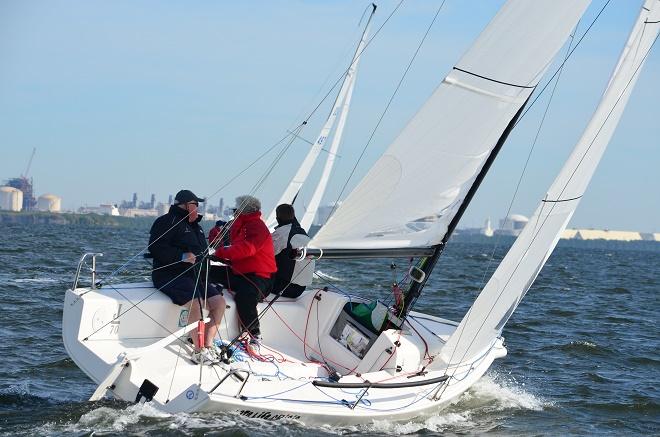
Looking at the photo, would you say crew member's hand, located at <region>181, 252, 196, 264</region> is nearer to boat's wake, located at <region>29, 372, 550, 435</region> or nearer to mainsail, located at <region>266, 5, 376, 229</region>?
boat's wake, located at <region>29, 372, 550, 435</region>

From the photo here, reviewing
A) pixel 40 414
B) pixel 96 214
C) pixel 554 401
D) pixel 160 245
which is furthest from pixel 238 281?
pixel 96 214

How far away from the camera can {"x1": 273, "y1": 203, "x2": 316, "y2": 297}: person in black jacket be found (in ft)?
24.4

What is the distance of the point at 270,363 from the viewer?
6762 mm

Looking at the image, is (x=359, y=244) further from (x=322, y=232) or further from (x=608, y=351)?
(x=608, y=351)

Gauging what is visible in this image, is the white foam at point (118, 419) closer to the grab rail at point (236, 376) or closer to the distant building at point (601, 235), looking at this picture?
the grab rail at point (236, 376)

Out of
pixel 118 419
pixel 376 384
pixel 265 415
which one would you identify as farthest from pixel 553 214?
pixel 118 419

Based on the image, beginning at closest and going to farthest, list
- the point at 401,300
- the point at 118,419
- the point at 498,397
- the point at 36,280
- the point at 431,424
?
the point at 118,419 < the point at 431,424 < the point at 401,300 < the point at 498,397 < the point at 36,280

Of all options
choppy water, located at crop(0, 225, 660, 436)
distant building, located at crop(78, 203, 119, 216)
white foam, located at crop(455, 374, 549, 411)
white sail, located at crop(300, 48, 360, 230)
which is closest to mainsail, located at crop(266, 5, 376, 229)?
white sail, located at crop(300, 48, 360, 230)

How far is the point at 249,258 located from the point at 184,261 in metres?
0.64

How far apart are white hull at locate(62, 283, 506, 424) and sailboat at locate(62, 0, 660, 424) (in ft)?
0.04

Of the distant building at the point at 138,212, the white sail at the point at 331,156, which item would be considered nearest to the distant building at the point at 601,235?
the distant building at the point at 138,212

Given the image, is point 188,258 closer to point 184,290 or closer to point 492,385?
point 184,290

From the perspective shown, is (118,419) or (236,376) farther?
(236,376)

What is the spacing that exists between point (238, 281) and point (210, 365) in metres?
1.05
